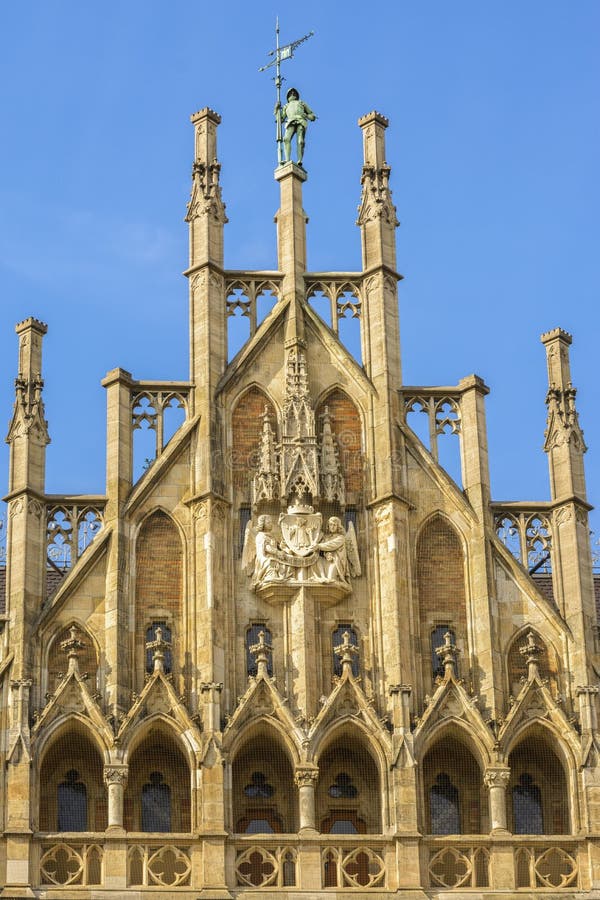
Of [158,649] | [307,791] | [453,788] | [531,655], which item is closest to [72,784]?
[158,649]

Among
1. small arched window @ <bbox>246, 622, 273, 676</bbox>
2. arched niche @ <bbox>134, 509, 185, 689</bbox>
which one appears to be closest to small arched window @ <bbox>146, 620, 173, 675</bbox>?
arched niche @ <bbox>134, 509, 185, 689</bbox>

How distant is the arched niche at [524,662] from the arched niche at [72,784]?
553 centimetres

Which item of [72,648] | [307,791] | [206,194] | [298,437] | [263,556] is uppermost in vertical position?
[206,194]

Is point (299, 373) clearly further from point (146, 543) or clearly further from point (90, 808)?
point (90, 808)

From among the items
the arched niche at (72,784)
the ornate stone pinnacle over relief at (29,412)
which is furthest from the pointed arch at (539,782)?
the ornate stone pinnacle over relief at (29,412)

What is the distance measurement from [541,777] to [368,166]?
897cm

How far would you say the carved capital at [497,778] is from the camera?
3022 cm

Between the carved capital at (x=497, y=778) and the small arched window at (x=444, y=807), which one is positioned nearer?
the carved capital at (x=497, y=778)

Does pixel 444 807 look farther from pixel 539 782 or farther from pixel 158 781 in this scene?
pixel 158 781

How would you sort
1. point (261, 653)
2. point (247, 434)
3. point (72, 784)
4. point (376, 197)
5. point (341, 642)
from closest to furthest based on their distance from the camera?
point (72, 784) < point (261, 653) < point (341, 642) < point (247, 434) < point (376, 197)

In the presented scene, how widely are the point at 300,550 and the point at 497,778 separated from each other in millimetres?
3950

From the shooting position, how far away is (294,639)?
30.9m

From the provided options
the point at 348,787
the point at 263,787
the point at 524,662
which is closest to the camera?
the point at 263,787

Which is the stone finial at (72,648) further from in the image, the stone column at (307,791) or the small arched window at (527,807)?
the small arched window at (527,807)
